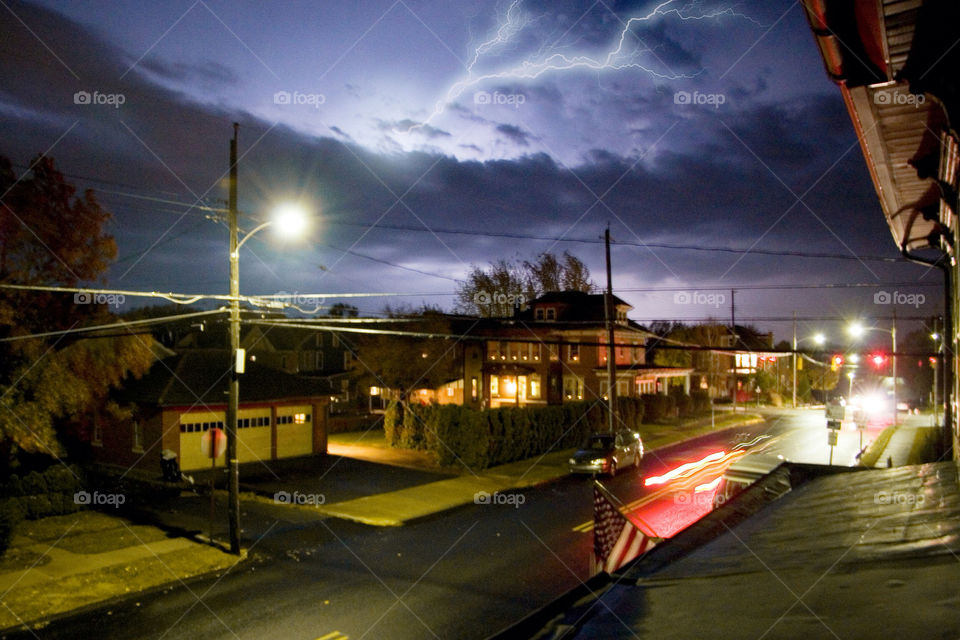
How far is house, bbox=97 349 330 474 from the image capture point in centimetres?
2511

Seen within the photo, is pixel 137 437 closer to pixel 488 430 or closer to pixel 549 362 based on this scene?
pixel 488 430

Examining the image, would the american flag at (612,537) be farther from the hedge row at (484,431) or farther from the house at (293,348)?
the house at (293,348)

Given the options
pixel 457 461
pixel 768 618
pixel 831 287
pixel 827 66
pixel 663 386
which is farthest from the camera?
pixel 663 386

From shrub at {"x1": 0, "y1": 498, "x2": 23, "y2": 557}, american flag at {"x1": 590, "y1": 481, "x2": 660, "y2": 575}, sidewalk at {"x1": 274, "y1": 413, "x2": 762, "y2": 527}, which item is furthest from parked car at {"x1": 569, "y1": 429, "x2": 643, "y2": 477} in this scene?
shrub at {"x1": 0, "y1": 498, "x2": 23, "y2": 557}

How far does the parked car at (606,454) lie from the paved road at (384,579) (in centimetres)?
403

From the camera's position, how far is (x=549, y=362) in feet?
159

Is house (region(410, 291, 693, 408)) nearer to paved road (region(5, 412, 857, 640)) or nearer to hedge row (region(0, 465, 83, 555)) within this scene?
paved road (region(5, 412, 857, 640))

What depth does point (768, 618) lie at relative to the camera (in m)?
2.61

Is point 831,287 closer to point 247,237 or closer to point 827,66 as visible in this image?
point 247,237

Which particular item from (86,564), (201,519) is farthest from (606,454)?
(86,564)

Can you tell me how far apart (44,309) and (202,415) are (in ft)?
32.9

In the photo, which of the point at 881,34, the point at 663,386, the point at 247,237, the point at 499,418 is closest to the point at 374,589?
the point at 247,237

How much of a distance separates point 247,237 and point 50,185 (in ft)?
18.2

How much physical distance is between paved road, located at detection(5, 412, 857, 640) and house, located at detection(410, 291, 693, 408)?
27013 millimetres
